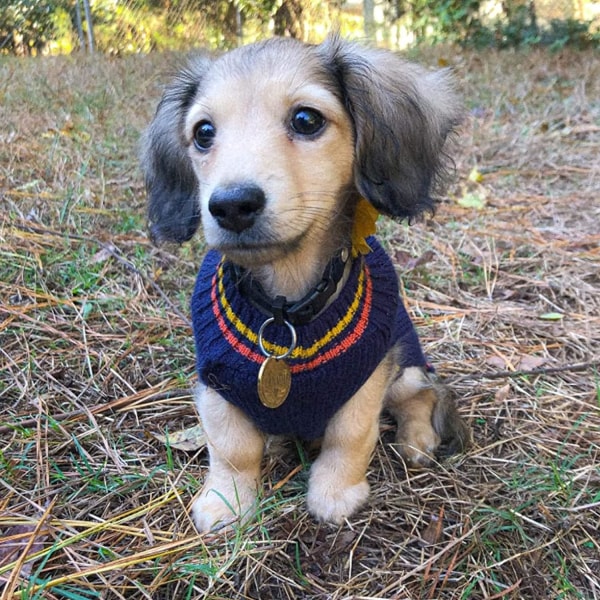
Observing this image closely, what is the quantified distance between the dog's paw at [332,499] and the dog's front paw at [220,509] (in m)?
0.19

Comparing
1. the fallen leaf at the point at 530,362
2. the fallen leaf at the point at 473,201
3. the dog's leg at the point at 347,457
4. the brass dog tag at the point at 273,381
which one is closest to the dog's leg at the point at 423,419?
the dog's leg at the point at 347,457

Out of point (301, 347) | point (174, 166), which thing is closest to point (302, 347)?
point (301, 347)

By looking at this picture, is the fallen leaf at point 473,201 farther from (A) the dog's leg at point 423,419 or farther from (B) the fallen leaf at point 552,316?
(A) the dog's leg at point 423,419

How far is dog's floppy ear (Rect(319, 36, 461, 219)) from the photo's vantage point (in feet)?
6.11

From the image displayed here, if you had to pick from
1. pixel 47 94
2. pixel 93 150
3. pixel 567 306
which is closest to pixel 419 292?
pixel 567 306

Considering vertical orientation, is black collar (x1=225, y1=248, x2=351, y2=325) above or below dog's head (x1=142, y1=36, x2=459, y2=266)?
below

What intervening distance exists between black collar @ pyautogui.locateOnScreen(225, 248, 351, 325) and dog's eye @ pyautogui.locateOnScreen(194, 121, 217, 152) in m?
0.36

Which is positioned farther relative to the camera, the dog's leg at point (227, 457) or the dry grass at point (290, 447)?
the dog's leg at point (227, 457)

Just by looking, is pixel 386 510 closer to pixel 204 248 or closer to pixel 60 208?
pixel 204 248

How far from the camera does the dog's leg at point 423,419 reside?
224cm

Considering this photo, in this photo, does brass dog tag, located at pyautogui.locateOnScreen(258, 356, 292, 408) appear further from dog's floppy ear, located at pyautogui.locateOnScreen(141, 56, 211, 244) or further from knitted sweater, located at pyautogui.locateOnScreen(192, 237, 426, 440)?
dog's floppy ear, located at pyautogui.locateOnScreen(141, 56, 211, 244)

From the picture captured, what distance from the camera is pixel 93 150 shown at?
4535 mm

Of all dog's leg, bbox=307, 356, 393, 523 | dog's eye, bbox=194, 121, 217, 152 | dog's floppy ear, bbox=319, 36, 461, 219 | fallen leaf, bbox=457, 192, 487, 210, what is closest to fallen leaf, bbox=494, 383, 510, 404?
dog's leg, bbox=307, 356, 393, 523

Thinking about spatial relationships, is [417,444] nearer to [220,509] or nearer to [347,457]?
[347,457]
